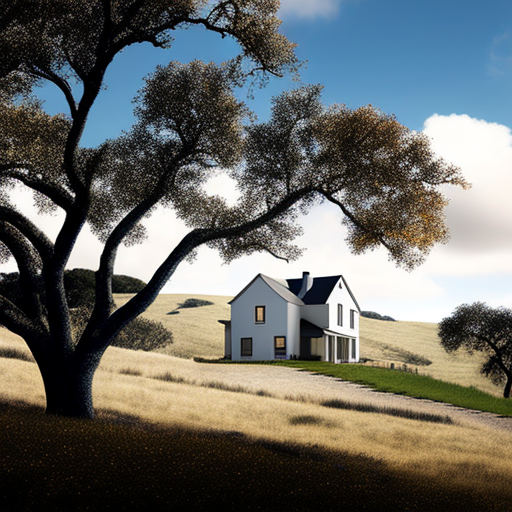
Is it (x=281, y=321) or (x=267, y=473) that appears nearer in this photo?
(x=267, y=473)

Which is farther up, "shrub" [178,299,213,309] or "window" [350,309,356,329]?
"shrub" [178,299,213,309]

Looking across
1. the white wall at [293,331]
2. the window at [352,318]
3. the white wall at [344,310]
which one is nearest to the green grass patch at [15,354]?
the white wall at [293,331]

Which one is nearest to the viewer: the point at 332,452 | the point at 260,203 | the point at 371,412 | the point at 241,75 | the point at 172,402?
the point at 332,452

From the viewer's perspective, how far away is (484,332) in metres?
50.4

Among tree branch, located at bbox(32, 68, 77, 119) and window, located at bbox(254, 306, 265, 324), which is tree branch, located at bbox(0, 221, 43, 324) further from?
window, located at bbox(254, 306, 265, 324)

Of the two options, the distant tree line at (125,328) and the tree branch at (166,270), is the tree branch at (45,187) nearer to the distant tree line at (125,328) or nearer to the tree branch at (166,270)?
the tree branch at (166,270)

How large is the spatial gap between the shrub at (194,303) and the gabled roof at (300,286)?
157ft

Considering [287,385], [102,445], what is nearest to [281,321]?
[287,385]

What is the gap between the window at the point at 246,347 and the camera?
53.5 m

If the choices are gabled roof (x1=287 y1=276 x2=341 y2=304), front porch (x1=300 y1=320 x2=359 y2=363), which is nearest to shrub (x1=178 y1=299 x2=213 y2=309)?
gabled roof (x1=287 y1=276 x2=341 y2=304)

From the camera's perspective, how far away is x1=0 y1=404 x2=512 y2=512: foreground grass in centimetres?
811

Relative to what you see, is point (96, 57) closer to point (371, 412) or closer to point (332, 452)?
point (332, 452)

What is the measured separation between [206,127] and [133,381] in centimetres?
1360

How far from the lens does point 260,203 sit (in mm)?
18312
